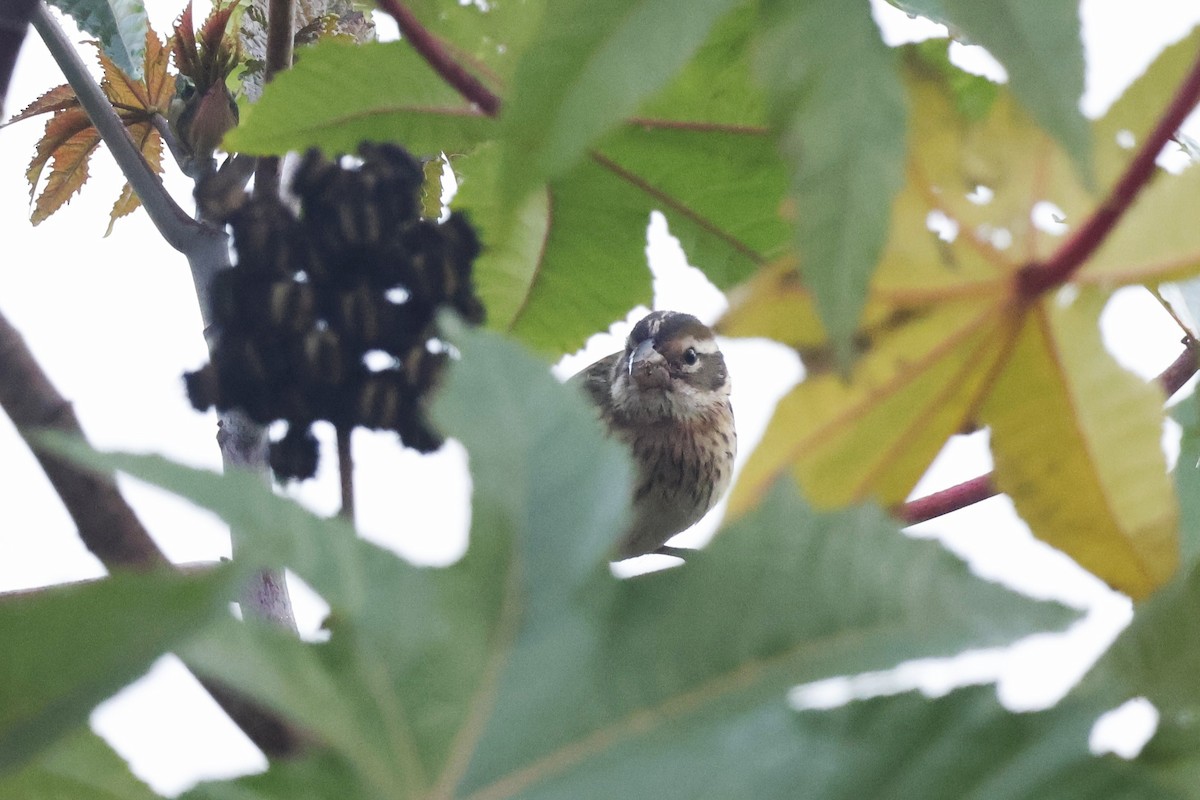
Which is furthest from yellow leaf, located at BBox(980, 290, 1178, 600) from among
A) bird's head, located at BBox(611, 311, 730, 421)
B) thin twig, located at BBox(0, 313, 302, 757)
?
bird's head, located at BBox(611, 311, 730, 421)

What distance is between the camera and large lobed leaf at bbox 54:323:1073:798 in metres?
0.25

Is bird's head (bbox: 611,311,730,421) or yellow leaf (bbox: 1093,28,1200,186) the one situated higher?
bird's head (bbox: 611,311,730,421)

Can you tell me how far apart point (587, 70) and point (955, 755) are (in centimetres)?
18

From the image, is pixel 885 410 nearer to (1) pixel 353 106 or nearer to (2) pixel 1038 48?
(2) pixel 1038 48

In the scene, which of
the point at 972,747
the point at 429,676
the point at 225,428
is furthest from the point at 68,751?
the point at 225,428

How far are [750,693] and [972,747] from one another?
0.17 feet

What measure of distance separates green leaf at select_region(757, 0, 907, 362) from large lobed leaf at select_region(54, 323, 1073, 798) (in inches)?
2.1

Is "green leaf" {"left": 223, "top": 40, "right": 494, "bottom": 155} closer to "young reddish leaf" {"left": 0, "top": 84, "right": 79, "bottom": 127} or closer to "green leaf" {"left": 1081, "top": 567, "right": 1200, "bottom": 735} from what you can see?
"green leaf" {"left": 1081, "top": 567, "right": 1200, "bottom": 735}

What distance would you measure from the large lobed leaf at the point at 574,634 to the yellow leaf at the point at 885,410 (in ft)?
0.37

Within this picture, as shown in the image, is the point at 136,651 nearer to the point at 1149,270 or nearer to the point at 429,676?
the point at 429,676

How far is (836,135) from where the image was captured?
11.1 inches

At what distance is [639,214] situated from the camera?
0.60 m

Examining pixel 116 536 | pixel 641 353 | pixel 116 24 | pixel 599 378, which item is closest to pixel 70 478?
pixel 116 536

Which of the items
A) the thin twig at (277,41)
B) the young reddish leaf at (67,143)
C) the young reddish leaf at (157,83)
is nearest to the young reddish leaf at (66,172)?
the young reddish leaf at (67,143)
